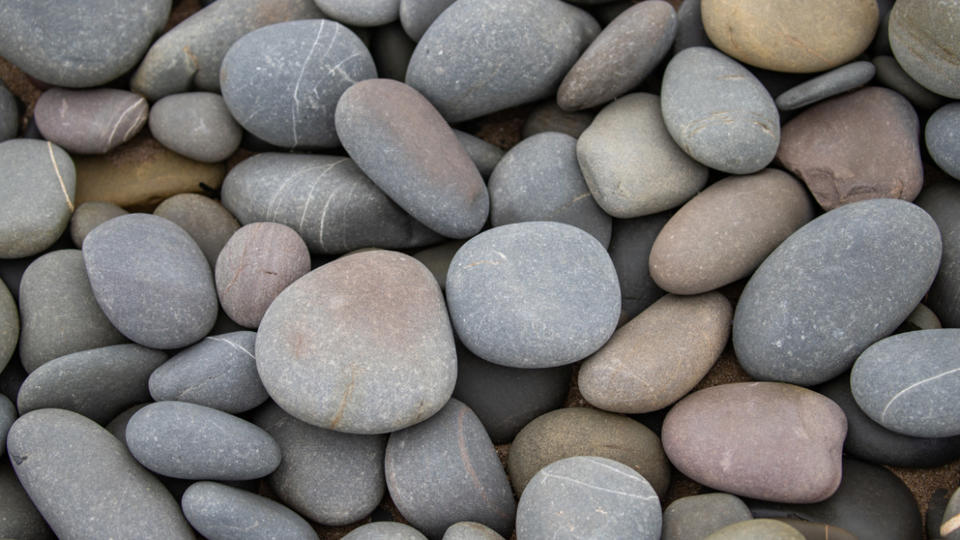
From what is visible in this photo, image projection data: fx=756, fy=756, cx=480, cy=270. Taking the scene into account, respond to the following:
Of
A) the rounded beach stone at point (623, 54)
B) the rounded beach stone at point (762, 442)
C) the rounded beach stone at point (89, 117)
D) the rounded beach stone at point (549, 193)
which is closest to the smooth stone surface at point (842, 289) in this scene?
the rounded beach stone at point (762, 442)

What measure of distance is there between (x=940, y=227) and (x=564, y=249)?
3.00 ft

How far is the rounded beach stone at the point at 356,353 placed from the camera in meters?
1.62

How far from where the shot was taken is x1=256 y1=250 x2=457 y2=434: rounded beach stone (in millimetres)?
1622

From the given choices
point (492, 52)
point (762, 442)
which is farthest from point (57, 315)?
point (762, 442)

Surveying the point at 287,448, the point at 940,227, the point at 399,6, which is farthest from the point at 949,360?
the point at 399,6

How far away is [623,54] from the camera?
192 cm

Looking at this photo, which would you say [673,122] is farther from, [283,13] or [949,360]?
[283,13]

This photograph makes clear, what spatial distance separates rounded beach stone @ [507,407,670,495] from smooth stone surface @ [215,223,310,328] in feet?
2.27

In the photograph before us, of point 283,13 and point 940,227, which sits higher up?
point 283,13

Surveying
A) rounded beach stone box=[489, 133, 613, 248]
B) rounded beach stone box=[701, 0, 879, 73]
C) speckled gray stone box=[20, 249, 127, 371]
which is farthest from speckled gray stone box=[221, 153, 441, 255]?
rounded beach stone box=[701, 0, 879, 73]

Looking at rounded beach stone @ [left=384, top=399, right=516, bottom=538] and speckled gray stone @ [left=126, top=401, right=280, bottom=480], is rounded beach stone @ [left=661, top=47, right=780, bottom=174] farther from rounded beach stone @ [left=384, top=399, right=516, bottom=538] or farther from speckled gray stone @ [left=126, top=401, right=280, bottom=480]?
speckled gray stone @ [left=126, top=401, right=280, bottom=480]

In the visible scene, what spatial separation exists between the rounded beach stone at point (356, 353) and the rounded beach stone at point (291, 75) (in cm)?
50

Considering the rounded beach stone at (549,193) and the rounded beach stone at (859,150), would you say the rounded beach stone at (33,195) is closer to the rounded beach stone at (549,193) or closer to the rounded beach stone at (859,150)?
the rounded beach stone at (549,193)

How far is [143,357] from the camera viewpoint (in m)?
1.79
